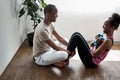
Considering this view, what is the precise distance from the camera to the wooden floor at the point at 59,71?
8.66 ft

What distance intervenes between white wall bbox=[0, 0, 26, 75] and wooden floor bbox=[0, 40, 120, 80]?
139 millimetres

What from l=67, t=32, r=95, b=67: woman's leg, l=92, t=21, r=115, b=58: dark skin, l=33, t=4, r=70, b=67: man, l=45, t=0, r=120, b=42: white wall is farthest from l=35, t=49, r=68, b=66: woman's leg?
l=45, t=0, r=120, b=42: white wall

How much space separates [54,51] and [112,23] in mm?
851

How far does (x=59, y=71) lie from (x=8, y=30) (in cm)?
91

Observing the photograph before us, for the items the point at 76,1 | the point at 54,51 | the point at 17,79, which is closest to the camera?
the point at 17,79

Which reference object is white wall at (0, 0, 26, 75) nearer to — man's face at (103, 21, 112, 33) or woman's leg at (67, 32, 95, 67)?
woman's leg at (67, 32, 95, 67)

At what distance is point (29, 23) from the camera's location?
4.38 metres

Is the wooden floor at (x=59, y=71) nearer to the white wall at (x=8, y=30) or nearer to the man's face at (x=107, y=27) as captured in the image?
the white wall at (x=8, y=30)

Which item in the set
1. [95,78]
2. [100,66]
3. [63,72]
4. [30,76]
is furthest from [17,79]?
[100,66]

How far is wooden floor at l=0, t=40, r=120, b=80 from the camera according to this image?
264 cm

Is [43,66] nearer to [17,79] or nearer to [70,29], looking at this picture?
[17,79]

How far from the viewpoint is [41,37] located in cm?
293

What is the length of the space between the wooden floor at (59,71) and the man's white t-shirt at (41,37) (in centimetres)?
23

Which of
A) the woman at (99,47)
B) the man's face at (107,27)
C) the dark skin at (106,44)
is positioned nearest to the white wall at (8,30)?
the woman at (99,47)
